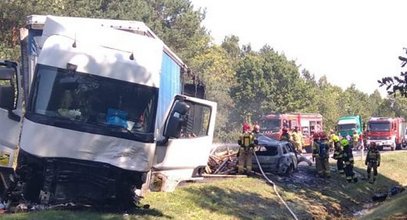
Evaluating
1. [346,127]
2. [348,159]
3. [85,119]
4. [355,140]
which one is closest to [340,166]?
[348,159]

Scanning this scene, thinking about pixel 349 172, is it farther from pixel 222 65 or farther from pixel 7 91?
pixel 222 65

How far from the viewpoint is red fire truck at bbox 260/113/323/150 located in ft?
121

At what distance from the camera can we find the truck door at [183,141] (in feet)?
34.2

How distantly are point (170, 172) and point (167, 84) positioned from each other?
2723mm

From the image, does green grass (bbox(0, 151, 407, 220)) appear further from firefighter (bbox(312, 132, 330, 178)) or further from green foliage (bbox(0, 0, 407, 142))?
green foliage (bbox(0, 0, 407, 142))

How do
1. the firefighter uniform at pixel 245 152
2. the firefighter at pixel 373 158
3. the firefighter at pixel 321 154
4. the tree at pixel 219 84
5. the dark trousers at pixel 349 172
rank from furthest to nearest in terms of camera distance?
the tree at pixel 219 84
the firefighter at pixel 373 158
the dark trousers at pixel 349 172
the firefighter at pixel 321 154
the firefighter uniform at pixel 245 152

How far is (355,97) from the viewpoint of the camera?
102062 millimetres

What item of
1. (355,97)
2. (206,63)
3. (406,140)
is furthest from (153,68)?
(355,97)

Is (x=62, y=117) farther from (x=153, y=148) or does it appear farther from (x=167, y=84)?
(x=167, y=84)

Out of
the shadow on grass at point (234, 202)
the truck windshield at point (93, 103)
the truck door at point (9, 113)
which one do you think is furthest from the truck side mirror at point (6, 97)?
the shadow on grass at point (234, 202)

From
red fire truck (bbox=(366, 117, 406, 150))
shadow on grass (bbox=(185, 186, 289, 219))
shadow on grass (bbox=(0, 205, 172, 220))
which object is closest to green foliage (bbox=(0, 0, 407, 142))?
red fire truck (bbox=(366, 117, 406, 150))

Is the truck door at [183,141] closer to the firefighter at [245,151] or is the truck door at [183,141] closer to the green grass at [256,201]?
the green grass at [256,201]

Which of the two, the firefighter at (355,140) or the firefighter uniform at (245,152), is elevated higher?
the firefighter at (355,140)

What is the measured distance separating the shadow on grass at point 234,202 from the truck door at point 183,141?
1.04 meters
